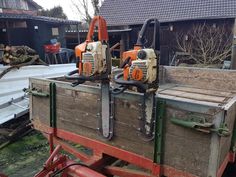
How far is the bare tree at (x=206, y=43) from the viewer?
35.5 ft

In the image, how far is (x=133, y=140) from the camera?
73.0 inches

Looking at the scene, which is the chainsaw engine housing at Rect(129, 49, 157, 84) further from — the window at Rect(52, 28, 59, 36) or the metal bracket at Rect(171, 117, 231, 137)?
the window at Rect(52, 28, 59, 36)

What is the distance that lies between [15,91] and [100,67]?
3138mm

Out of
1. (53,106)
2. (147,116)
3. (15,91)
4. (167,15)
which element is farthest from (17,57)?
(167,15)

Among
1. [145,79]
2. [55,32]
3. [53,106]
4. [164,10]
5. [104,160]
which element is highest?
[164,10]

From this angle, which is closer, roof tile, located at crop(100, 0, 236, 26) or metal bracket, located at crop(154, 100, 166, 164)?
metal bracket, located at crop(154, 100, 166, 164)

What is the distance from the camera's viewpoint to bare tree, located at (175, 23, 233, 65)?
1081 cm

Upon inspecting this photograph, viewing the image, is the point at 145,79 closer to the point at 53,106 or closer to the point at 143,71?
the point at 143,71

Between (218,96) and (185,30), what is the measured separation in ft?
34.6

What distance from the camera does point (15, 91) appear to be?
450 centimetres

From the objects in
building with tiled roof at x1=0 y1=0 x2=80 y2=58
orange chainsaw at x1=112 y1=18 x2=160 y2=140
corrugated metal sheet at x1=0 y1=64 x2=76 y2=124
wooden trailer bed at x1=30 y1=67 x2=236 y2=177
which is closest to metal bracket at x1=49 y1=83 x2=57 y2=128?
wooden trailer bed at x1=30 y1=67 x2=236 y2=177

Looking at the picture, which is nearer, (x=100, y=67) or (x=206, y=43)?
(x=100, y=67)

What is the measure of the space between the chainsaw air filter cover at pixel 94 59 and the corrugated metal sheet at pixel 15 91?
232 cm

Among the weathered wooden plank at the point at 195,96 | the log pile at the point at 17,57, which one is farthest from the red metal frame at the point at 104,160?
the log pile at the point at 17,57
